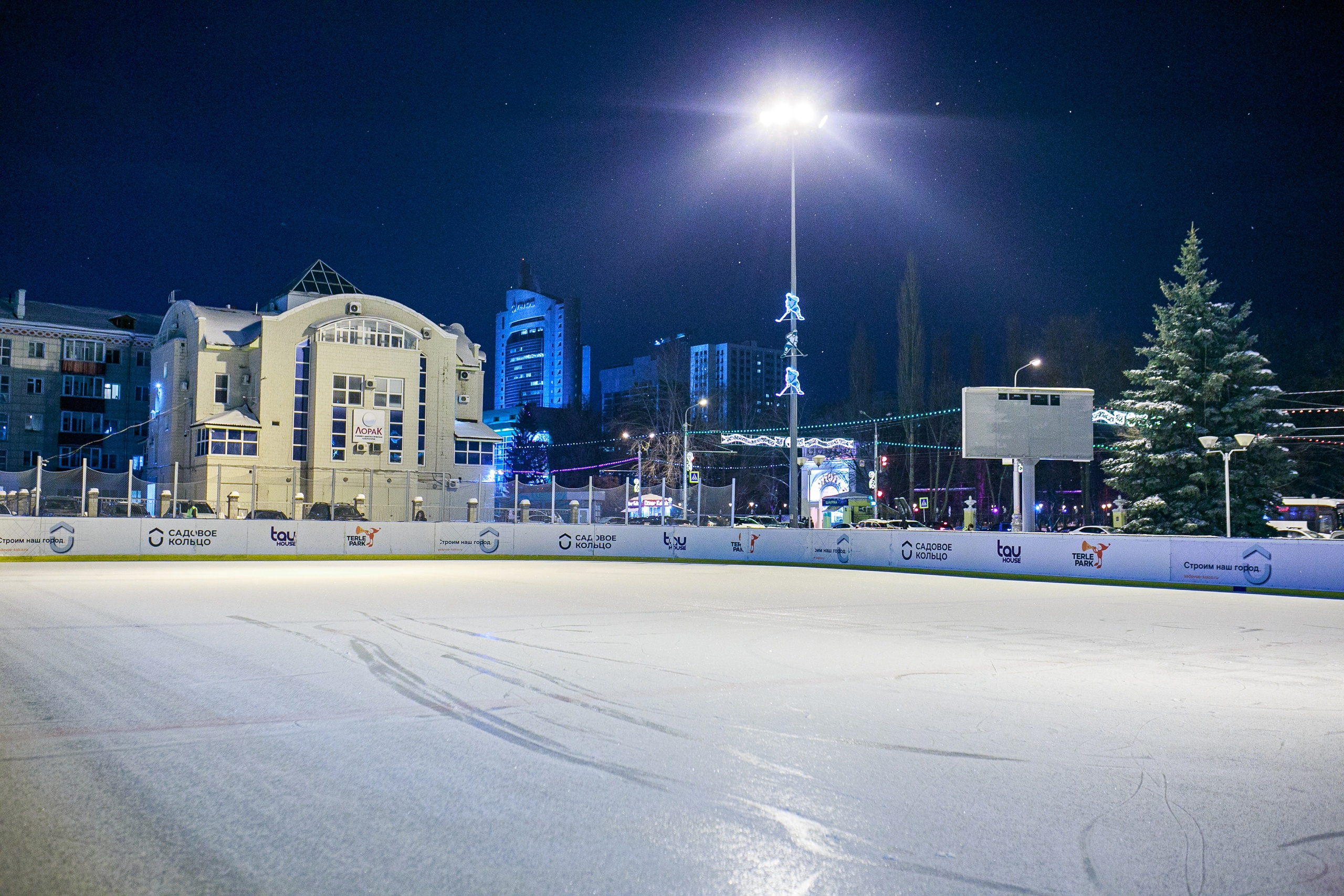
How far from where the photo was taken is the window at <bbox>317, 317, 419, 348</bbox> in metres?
54.3

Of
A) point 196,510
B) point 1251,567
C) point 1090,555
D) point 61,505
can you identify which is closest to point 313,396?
point 196,510

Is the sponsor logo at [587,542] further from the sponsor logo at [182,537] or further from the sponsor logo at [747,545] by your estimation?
the sponsor logo at [182,537]

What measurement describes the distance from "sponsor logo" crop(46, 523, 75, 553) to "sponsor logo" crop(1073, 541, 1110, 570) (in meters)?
31.2

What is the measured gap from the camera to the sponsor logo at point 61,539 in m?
29.5

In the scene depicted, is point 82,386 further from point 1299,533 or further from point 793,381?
point 1299,533

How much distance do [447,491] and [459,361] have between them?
80.9 ft

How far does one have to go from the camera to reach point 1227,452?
28156mm

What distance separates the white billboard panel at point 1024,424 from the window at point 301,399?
3768 centimetres

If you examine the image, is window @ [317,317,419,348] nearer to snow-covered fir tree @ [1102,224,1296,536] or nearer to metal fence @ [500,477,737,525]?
metal fence @ [500,477,737,525]

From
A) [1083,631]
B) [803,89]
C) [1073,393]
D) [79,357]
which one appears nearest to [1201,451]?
[1073,393]

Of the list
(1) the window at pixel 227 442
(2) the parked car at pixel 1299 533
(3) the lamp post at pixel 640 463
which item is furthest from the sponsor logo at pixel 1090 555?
(1) the window at pixel 227 442

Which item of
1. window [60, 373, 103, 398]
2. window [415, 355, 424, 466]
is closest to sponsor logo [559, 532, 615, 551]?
window [415, 355, 424, 466]

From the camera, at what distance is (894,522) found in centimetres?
4953

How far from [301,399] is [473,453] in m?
11.4
